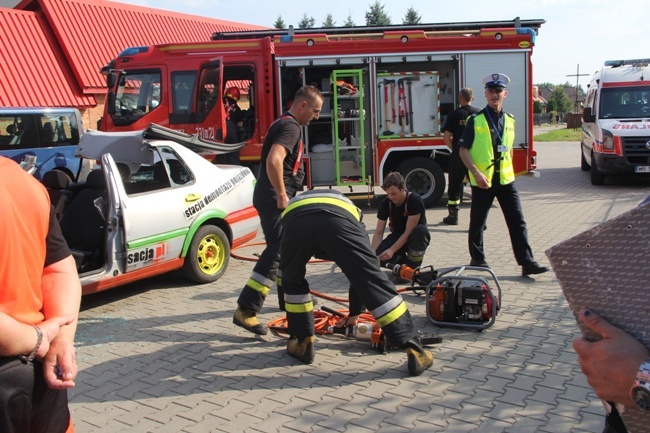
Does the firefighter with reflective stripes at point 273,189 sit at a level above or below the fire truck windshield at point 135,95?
below

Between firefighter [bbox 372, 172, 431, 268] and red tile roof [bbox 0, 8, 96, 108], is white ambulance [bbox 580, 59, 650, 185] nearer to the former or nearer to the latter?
firefighter [bbox 372, 172, 431, 268]

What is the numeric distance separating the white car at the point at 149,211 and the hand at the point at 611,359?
15.6ft

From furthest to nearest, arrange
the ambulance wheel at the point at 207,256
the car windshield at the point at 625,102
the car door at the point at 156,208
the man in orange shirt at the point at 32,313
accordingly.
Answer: the car windshield at the point at 625,102 < the ambulance wheel at the point at 207,256 < the car door at the point at 156,208 < the man in orange shirt at the point at 32,313

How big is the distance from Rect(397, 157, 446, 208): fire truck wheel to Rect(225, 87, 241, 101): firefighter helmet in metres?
3.16

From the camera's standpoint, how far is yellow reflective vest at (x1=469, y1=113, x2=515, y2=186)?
639 centimetres

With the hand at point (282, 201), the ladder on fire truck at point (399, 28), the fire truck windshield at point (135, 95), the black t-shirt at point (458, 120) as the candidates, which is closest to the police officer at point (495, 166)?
the hand at point (282, 201)

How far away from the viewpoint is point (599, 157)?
515 inches

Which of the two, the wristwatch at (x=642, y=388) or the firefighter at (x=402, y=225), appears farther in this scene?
the firefighter at (x=402, y=225)

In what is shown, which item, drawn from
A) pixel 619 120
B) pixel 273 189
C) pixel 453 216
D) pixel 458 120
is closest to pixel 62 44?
pixel 458 120

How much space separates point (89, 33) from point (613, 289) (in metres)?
20.6

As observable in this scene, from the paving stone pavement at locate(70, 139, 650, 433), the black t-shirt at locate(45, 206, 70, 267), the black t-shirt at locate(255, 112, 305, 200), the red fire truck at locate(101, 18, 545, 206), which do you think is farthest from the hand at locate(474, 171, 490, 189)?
the black t-shirt at locate(45, 206, 70, 267)

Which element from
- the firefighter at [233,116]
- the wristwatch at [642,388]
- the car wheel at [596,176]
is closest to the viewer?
the wristwatch at [642,388]

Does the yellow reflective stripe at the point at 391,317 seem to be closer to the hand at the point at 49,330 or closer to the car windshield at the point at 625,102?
the hand at the point at 49,330

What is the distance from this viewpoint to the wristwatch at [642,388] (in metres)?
1.43
